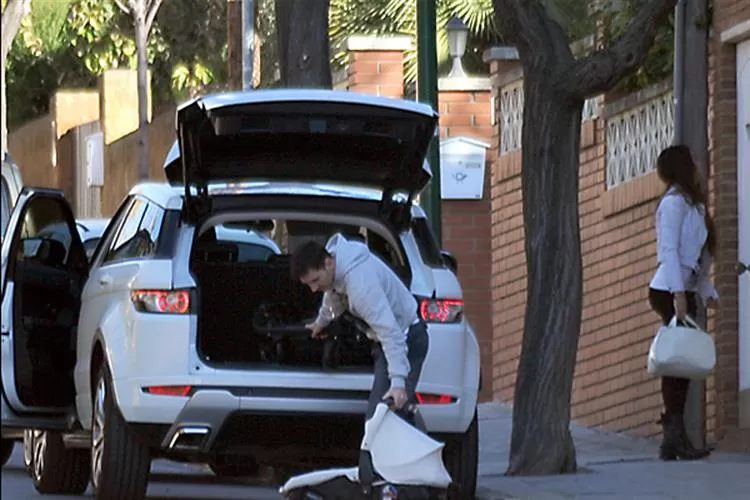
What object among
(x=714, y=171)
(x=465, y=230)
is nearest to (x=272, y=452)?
(x=714, y=171)

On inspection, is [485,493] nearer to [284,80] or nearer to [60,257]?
[60,257]

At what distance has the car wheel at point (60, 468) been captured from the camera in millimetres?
12828

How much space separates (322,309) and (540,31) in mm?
2994

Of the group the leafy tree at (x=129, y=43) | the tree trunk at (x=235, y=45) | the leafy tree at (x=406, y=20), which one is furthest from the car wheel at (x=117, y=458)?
the leafy tree at (x=129, y=43)

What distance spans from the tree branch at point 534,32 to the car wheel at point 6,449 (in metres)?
4.65

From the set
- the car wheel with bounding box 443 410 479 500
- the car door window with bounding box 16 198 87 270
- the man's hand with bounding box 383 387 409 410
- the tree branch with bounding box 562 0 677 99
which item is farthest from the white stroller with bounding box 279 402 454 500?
the tree branch with bounding box 562 0 677 99

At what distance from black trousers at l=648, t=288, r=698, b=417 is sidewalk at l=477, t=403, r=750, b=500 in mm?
351

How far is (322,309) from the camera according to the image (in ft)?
33.8

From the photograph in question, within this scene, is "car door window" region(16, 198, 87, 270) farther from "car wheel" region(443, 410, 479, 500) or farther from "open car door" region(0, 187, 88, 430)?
"car wheel" region(443, 410, 479, 500)

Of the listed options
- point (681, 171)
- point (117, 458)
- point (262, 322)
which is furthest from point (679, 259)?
point (117, 458)

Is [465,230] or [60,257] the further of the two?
[465,230]

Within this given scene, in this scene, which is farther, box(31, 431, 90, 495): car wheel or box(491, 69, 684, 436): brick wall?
box(491, 69, 684, 436): brick wall

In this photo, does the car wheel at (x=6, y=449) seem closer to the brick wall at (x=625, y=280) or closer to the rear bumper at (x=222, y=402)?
the brick wall at (x=625, y=280)

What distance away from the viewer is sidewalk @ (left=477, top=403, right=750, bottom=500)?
1128cm
